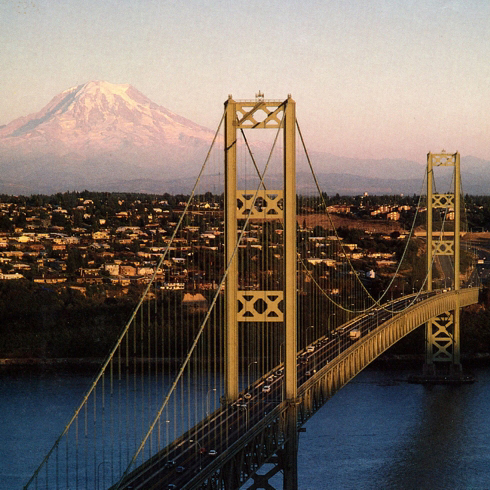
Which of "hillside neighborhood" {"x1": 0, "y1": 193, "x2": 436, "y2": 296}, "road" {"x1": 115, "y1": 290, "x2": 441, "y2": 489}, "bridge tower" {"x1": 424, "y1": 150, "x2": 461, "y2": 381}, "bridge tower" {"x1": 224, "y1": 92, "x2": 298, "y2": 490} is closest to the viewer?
"road" {"x1": 115, "y1": 290, "x2": 441, "y2": 489}

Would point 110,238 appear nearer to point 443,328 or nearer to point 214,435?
point 443,328

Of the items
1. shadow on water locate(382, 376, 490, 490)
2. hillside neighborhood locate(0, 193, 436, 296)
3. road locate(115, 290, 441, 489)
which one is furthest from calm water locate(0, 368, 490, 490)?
hillside neighborhood locate(0, 193, 436, 296)

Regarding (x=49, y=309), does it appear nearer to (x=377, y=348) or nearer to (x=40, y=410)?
(x=40, y=410)

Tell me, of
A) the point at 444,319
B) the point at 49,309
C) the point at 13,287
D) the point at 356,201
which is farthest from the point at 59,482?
the point at 356,201

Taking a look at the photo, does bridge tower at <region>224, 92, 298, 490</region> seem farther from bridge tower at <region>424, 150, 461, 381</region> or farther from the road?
bridge tower at <region>424, 150, 461, 381</region>

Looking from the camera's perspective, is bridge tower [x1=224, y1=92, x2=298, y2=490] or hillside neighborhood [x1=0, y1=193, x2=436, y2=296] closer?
bridge tower [x1=224, y1=92, x2=298, y2=490]

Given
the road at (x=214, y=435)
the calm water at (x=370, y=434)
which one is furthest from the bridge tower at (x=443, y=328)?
the road at (x=214, y=435)

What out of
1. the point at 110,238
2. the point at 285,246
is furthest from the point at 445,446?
the point at 110,238
